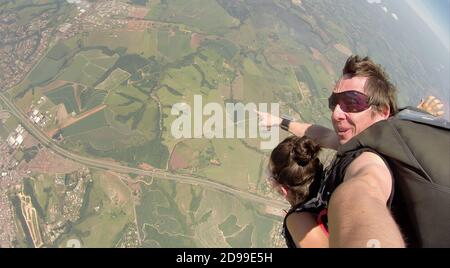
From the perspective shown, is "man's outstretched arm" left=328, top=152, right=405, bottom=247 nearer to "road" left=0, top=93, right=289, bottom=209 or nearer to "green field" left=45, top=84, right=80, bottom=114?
"road" left=0, top=93, right=289, bottom=209

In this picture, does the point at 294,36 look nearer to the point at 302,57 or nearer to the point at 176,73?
the point at 302,57

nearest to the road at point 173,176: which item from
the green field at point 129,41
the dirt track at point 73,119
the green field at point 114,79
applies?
the dirt track at point 73,119

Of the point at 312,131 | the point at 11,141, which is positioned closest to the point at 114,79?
the point at 11,141

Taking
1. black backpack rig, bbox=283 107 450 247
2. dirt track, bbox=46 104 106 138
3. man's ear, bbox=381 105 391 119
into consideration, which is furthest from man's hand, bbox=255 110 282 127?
dirt track, bbox=46 104 106 138

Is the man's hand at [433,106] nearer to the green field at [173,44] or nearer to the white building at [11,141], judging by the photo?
the white building at [11,141]

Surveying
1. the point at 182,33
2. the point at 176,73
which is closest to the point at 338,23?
the point at 182,33

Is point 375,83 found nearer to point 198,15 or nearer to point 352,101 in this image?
point 352,101
